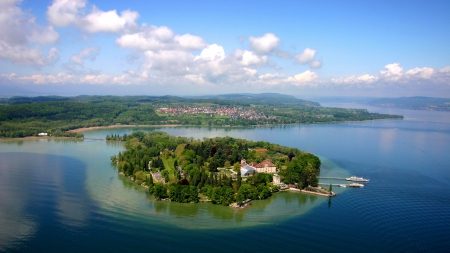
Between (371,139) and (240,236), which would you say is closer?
(240,236)

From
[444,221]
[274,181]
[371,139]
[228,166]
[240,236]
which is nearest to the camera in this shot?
[240,236]

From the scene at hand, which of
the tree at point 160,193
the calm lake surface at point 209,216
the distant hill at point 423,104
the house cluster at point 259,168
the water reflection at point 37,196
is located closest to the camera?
the calm lake surface at point 209,216

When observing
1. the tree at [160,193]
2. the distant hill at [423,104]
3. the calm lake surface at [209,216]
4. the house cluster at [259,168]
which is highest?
the distant hill at [423,104]

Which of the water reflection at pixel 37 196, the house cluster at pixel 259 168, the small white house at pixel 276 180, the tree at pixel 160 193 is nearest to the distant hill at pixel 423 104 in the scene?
the house cluster at pixel 259 168

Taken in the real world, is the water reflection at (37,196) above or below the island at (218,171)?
below

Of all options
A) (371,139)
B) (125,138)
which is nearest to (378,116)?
(371,139)

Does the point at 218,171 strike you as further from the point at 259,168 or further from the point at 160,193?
the point at 160,193

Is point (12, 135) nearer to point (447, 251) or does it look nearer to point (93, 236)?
point (93, 236)

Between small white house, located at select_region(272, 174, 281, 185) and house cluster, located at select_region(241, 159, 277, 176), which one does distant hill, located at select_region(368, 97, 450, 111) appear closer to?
house cluster, located at select_region(241, 159, 277, 176)

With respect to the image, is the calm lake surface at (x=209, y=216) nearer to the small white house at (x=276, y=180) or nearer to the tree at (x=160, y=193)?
the tree at (x=160, y=193)
